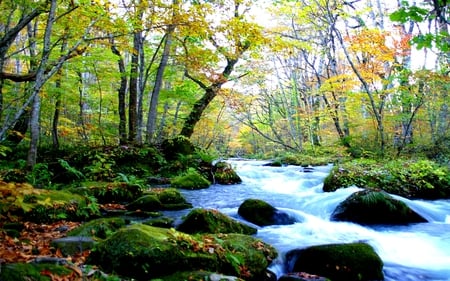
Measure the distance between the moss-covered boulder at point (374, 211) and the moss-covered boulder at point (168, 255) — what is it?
355 centimetres

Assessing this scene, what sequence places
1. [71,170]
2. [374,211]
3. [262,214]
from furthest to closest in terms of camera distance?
[71,170] → [374,211] → [262,214]

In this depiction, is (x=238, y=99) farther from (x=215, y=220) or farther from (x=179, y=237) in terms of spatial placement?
(x=179, y=237)

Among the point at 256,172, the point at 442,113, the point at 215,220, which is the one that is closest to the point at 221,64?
the point at 256,172

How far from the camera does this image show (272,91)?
26.8m

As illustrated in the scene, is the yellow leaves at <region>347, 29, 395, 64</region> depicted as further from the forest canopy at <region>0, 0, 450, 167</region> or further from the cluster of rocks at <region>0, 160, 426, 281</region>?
the cluster of rocks at <region>0, 160, 426, 281</region>

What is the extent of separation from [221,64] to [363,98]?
21.8 ft

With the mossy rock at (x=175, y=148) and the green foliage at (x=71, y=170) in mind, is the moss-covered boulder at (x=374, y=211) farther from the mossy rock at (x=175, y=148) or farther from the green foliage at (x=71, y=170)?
the mossy rock at (x=175, y=148)

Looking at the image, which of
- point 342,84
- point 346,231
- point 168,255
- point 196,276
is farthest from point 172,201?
point 342,84

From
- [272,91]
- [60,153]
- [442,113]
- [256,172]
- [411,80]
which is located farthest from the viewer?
[272,91]

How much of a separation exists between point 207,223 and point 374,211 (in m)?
3.87

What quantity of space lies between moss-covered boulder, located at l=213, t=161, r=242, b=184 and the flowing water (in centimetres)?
97

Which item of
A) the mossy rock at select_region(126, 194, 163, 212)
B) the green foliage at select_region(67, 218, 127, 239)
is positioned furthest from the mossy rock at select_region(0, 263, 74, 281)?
the mossy rock at select_region(126, 194, 163, 212)

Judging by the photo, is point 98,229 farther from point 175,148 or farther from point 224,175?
point 175,148

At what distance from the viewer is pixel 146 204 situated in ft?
24.8
